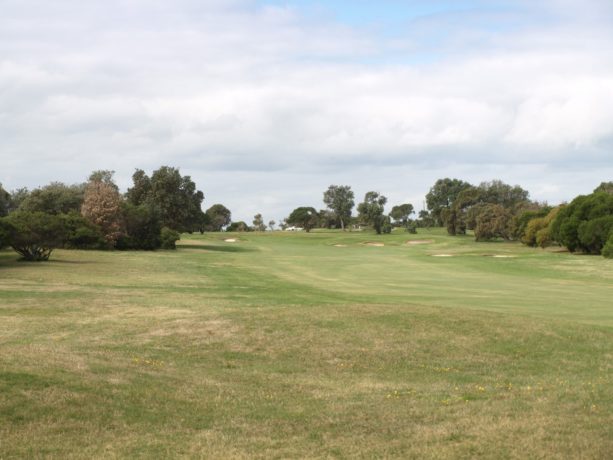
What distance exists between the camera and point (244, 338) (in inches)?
726

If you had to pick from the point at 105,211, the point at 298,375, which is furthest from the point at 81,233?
the point at 298,375

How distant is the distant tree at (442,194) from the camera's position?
17875 centimetres

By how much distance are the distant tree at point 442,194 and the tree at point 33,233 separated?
134 metres

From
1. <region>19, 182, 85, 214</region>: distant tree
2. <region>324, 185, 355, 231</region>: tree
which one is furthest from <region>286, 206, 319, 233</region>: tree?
<region>19, 182, 85, 214</region>: distant tree

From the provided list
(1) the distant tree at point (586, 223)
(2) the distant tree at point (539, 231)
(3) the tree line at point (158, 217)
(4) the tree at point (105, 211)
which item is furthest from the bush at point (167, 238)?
(2) the distant tree at point (539, 231)

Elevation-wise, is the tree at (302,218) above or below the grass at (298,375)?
above

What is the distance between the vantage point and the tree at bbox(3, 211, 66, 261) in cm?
4869

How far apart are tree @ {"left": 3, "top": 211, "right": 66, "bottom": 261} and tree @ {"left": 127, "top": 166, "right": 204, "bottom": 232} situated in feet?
132

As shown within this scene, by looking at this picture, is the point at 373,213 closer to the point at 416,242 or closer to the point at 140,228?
the point at 416,242

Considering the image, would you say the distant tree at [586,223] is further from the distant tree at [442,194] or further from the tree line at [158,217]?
the distant tree at [442,194]

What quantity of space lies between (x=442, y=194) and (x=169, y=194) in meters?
101

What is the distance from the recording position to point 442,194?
181000mm

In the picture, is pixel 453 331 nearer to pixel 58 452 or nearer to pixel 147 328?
pixel 147 328

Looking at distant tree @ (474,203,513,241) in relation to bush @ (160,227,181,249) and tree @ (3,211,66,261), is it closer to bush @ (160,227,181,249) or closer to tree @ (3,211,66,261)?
bush @ (160,227,181,249)
